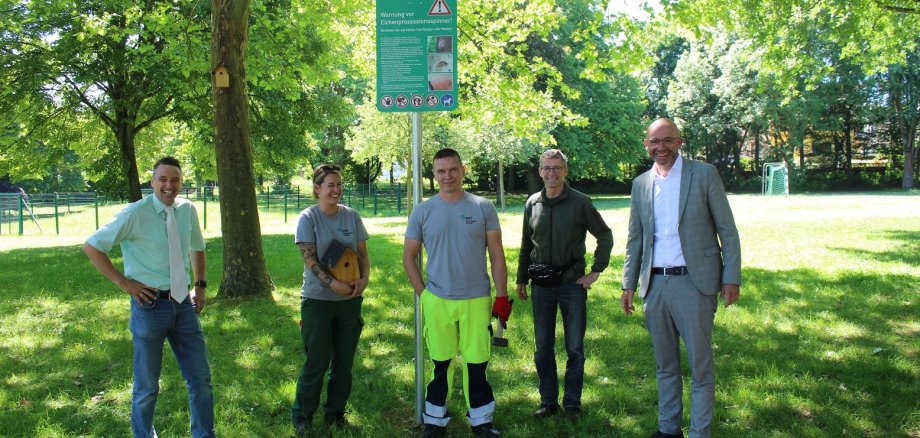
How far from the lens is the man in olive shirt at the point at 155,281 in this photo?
12.0 ft

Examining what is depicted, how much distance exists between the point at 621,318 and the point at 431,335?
4.19m

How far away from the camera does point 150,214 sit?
3760 millimetres

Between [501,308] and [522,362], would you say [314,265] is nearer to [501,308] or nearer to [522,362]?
[501,308]

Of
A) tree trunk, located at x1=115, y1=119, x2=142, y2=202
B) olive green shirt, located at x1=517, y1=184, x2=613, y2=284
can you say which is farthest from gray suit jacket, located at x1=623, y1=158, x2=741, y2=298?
tree trunk, located at x1=115, y1=119, x2=142, y2=202

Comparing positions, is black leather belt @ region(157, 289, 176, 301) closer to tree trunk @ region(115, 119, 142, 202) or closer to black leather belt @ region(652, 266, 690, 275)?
black leather belt @ region(652, 266, 690, 275)

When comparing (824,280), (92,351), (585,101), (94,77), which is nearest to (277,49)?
(94,77)

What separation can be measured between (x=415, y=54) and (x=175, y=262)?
2.05 m

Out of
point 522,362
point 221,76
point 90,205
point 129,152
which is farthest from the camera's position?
point 90,205

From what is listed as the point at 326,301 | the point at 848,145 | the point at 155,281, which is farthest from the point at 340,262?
the point at 848,145

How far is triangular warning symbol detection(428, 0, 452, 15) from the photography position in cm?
429

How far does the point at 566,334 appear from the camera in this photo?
4715 millimetres

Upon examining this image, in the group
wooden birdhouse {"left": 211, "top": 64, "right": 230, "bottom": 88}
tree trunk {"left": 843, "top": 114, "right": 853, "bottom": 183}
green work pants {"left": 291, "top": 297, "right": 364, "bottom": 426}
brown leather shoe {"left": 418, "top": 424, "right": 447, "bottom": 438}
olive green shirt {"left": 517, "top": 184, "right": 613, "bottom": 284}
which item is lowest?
brown leather shoe {"left": 418, "top": 424, "right": 447, "bottom": 438}

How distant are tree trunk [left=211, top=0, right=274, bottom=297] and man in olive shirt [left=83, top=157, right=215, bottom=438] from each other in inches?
200

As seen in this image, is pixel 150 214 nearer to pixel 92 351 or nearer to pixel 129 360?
pixel 129 360
